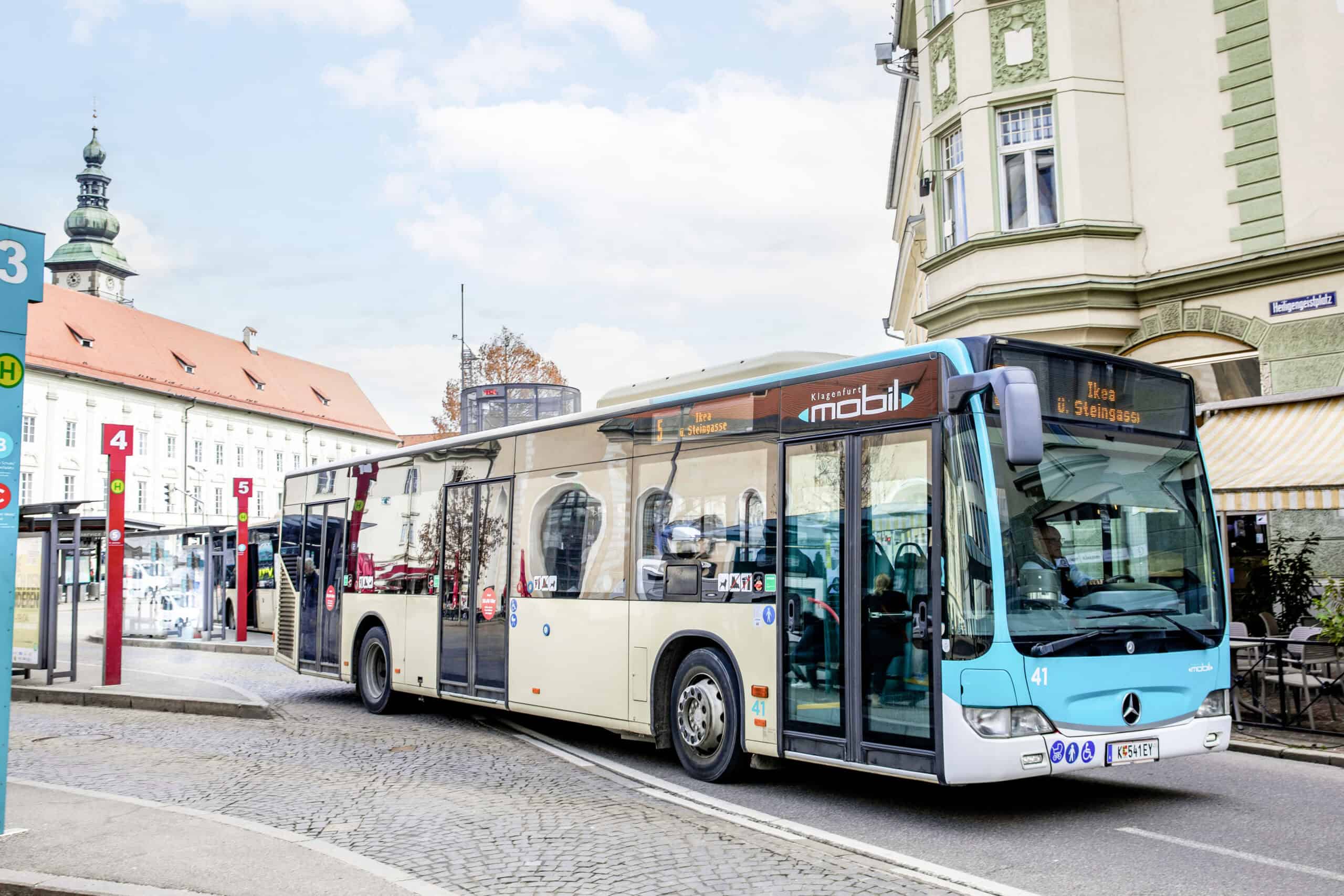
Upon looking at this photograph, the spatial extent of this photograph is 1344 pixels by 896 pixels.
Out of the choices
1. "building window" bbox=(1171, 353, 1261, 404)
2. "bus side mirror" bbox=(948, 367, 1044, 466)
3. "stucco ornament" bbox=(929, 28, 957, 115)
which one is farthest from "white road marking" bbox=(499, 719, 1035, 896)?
"stucco ornament" bbox=(929, 28, 957, 115)

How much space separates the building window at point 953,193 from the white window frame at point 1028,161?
0.76m

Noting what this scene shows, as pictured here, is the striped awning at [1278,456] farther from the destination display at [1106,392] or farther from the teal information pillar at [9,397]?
the teal information pillar at [9,397]

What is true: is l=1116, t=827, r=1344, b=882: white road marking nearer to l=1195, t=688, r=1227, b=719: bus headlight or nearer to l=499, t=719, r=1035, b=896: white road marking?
l=1195, t=688, r=1227, b=719: bus headlight

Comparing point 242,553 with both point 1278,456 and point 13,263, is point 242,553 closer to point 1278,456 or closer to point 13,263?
point 13,263

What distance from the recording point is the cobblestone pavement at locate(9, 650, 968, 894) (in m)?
6.21

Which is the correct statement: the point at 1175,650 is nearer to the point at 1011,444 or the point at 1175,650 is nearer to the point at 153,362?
the point at 1011,444

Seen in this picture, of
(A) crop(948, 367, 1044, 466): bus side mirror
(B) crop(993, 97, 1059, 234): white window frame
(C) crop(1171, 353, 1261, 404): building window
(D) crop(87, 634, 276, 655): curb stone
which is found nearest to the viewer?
(A) crop(948, 367, 1044, 466): bus side mirror

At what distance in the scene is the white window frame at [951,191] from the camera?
1897 cm

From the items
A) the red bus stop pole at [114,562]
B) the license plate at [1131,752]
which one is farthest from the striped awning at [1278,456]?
Result: the red bus stop pole at [114,562]

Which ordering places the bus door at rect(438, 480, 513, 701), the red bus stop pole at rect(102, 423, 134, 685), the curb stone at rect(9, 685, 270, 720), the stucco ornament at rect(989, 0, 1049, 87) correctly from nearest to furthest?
the bus door at rect(438, 480, 513, 701) → the curb stone at rect(9, 685, 270, 720) → the red bus stop pole at rect(102, 423, 134, 685) → the stucco ornament at rect(989, 0, 1049, 87)

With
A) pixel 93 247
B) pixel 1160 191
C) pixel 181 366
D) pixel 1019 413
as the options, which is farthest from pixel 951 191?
pixel 93 247

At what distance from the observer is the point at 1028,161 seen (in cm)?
1805

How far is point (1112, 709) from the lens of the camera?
723 centimetres

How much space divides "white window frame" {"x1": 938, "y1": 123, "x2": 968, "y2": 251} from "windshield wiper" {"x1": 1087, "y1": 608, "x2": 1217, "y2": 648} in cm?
1185
